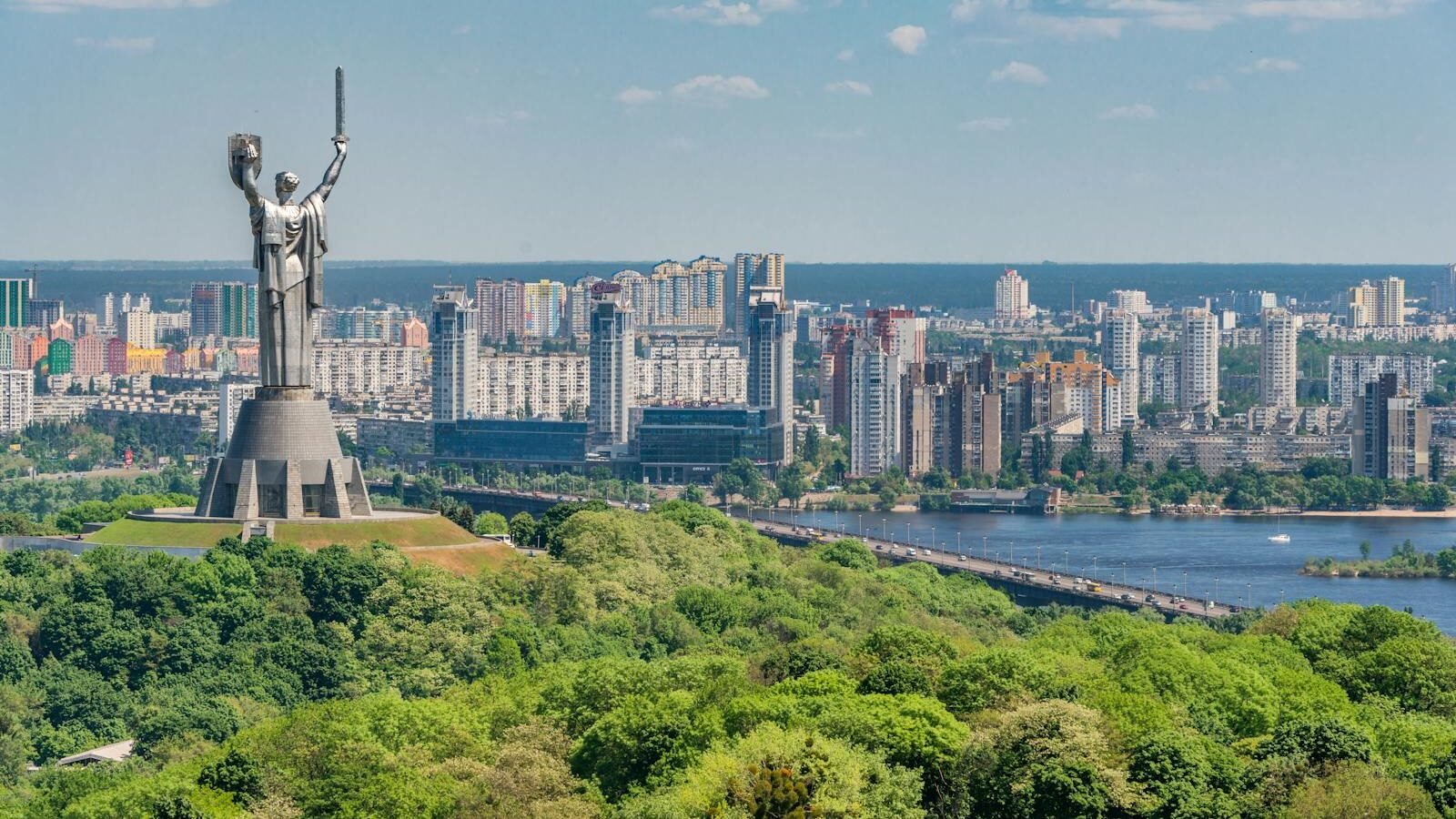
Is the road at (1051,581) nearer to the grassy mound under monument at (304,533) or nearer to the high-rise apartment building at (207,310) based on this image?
the grassy mound under monument at (304,533)

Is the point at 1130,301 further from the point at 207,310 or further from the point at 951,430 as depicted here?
the point at 951,430

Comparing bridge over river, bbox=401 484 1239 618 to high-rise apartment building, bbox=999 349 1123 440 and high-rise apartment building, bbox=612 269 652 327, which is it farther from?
high-rise apartment building, bbox=612 269 652 327

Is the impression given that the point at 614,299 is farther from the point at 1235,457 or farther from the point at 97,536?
the point at 97,536

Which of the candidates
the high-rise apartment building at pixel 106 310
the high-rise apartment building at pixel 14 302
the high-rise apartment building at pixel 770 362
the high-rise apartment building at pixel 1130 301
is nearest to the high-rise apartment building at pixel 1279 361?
the high-rise apartment building at pixel 770 362

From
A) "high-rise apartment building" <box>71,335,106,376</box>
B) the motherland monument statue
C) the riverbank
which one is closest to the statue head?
the motherland monument statue

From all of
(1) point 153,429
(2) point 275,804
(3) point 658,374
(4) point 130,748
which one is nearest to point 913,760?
(2) point 275,804

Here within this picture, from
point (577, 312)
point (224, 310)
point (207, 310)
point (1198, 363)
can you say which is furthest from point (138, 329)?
point (1198, 363)
